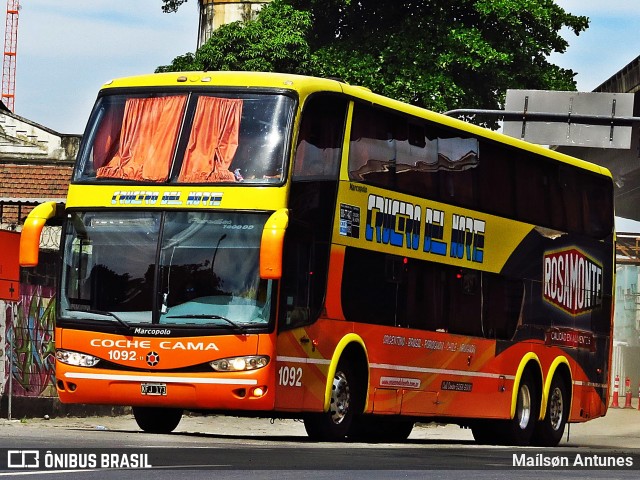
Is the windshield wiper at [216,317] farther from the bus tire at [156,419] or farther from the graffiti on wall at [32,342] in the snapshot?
the graffiti on wall at [32,342]

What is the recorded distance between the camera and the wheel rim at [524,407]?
23562 millimetres

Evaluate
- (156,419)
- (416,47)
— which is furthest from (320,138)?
(416,47)

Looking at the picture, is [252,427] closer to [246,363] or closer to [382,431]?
[382,431]

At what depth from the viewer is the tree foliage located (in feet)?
155

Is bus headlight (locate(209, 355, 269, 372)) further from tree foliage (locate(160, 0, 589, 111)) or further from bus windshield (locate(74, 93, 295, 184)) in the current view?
tree foliage (locate(160, 0, 589, 111))

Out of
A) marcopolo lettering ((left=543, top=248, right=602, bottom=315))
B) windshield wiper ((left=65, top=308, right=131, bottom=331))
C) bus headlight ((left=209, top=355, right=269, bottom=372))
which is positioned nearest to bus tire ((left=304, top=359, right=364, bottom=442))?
bus headlight ((left=209, top=355, right=269, bottom=372))

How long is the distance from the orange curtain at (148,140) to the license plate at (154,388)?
2199 millimetres

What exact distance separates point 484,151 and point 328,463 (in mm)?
8999

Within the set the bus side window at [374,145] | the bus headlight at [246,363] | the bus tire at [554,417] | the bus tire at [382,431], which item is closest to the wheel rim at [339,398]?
the bus headlight at [246,363]

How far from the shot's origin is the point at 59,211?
18562 millimetres

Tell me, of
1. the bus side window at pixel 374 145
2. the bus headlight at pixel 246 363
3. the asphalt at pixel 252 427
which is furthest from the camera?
the asphalt at pixel 252 427

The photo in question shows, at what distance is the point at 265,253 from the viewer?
1691cm

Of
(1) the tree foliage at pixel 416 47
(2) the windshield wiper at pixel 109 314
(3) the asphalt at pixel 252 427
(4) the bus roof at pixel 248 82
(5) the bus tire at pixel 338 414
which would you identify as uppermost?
(1) the tree foliage at pixel 416 47

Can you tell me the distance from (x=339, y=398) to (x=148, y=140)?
357 centimetres
